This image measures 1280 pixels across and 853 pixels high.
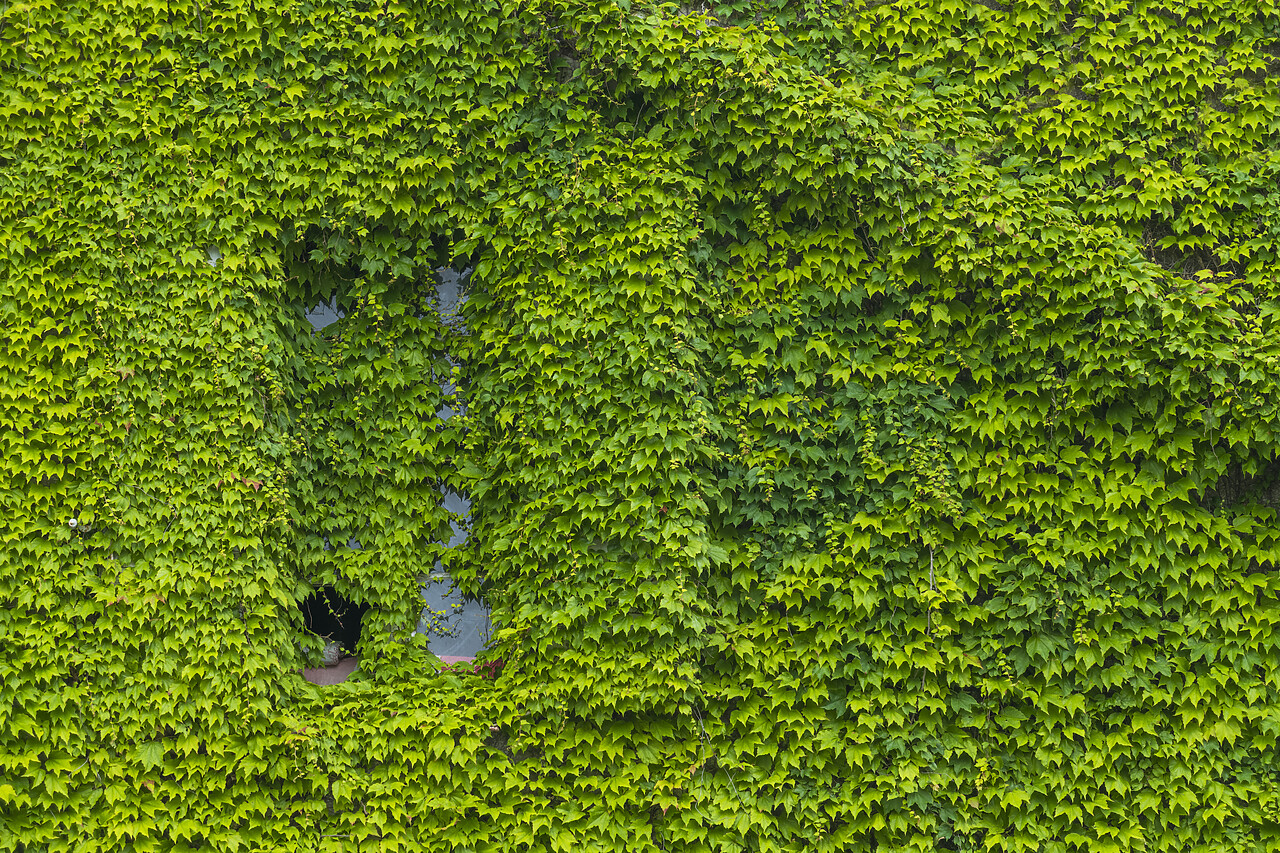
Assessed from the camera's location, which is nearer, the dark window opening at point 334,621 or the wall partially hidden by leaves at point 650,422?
the wall partially hidden by leaves at point 650,422

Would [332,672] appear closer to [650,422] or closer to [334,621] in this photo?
[334,621]

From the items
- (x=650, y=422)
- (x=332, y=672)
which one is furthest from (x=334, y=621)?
(x=650, y=422)

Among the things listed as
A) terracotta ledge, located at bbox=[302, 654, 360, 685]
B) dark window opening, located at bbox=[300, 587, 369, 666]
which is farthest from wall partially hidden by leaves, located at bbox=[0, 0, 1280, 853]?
terracotta ledge, located at bbox=[302, 654, 360, 685]

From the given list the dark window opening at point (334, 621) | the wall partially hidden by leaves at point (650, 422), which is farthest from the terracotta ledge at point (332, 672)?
the wall partially hidden by leaves at point (650, 422)

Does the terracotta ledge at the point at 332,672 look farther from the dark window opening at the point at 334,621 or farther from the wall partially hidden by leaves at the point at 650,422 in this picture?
the wall partially hidden by leaves at the point at 650,422

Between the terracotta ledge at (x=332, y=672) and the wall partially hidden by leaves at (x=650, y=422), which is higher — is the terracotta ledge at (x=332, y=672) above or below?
below

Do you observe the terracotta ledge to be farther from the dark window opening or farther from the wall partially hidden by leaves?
the wall partially hidden by leaves

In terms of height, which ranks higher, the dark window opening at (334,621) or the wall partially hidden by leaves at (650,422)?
the wall partially hidden by leaves at (650,422)

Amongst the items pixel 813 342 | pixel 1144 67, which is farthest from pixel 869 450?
pixel 1144 67
